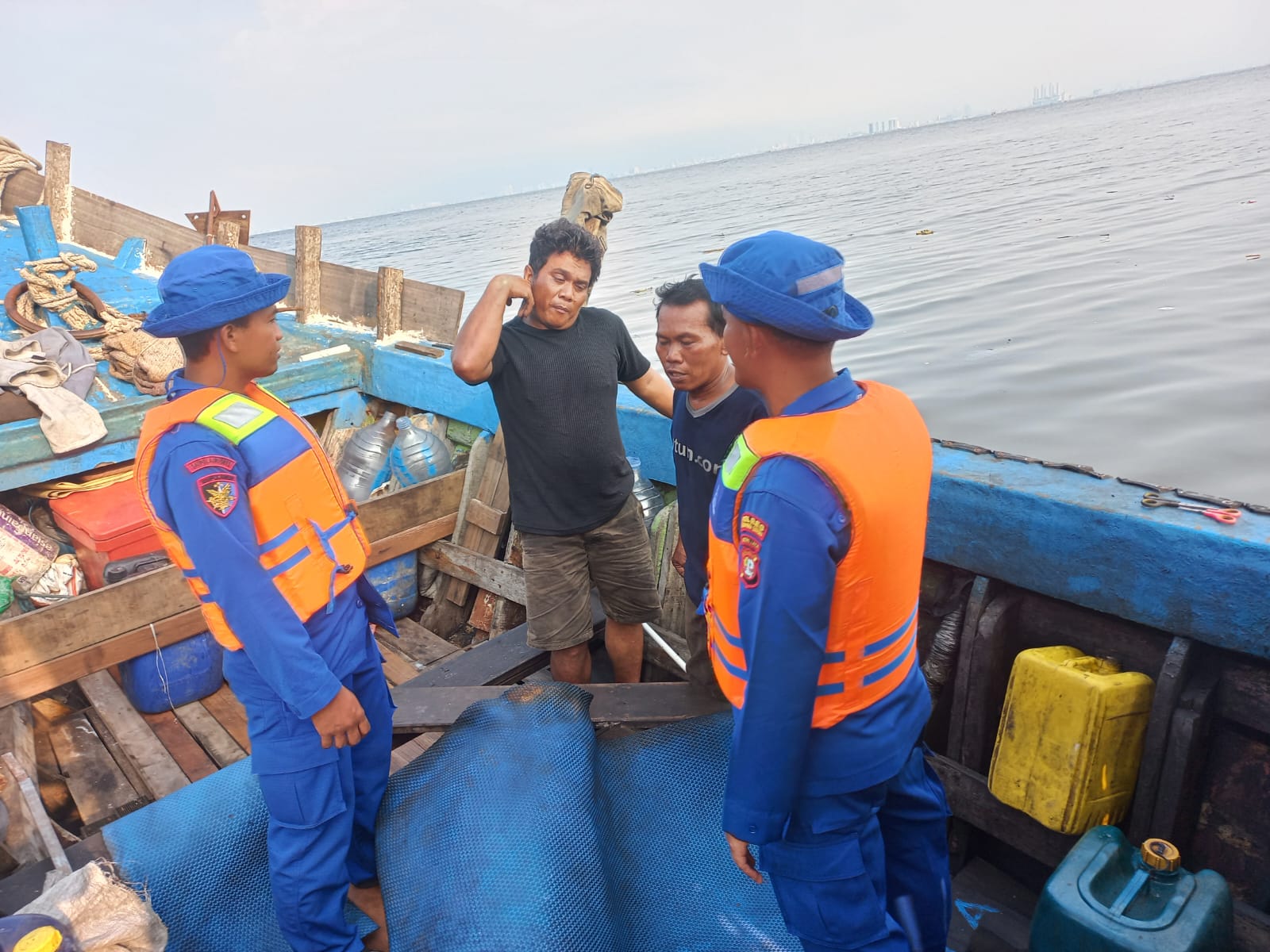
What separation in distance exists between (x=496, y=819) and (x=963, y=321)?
11.9m

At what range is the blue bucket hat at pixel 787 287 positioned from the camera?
Result: 1.61m

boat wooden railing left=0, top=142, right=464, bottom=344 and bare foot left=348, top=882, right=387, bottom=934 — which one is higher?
boat wooden railing left=0, top=142, right=464, bottom=344

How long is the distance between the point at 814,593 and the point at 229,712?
399cm

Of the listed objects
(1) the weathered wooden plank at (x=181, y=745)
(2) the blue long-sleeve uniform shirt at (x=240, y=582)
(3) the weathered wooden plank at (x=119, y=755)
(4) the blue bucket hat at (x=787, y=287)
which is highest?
(4) the blue bucket hat at (x=787, y=287)

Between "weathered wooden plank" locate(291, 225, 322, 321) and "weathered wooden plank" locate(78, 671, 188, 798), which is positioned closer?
"weathered wooden plank" locate(78, 671, 188, 798)

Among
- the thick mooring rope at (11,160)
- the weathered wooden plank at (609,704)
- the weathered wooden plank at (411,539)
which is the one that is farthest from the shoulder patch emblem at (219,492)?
the thick mooring rope at (11,160)

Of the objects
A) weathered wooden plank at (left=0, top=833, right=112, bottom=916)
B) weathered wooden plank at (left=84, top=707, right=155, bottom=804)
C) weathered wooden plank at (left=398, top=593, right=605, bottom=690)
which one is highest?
weathered wooden plank at (left=398, top=593, right=605, bottom=690)

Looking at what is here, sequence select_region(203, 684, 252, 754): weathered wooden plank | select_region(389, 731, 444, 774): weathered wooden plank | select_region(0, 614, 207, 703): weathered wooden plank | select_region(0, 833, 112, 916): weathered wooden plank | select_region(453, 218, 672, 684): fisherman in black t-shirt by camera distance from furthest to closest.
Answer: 1. select_region(203, 684, 252, 754): weathered wooden plank
2. select_region(0, 614, 207, 703): weathered wooden plank
3. select_region(389, 731, 444, 774): weathered wooden plank
4. select_region(453, 218, 672, 684): fisherman in black t-shirt
5. select_region(0, 833, 112, 916): weathered wooden plank

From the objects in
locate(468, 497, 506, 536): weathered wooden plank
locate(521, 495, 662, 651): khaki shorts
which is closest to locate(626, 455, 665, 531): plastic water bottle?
locate(521, 495, 662, 651): khaki shorts

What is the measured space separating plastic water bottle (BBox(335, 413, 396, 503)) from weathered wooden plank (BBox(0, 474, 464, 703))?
1.50 m

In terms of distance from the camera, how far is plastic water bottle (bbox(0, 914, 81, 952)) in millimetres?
1897

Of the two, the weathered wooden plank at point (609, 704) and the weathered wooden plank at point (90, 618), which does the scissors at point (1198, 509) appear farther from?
the weathered wooden plank at point (90, 618)

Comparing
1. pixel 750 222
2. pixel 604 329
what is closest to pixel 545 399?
pixel 604 329

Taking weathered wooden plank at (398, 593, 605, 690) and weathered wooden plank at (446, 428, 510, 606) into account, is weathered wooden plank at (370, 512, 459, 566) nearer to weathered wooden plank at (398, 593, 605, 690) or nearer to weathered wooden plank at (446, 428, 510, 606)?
weathered wooden plank at (446, 428, 510, 606)
